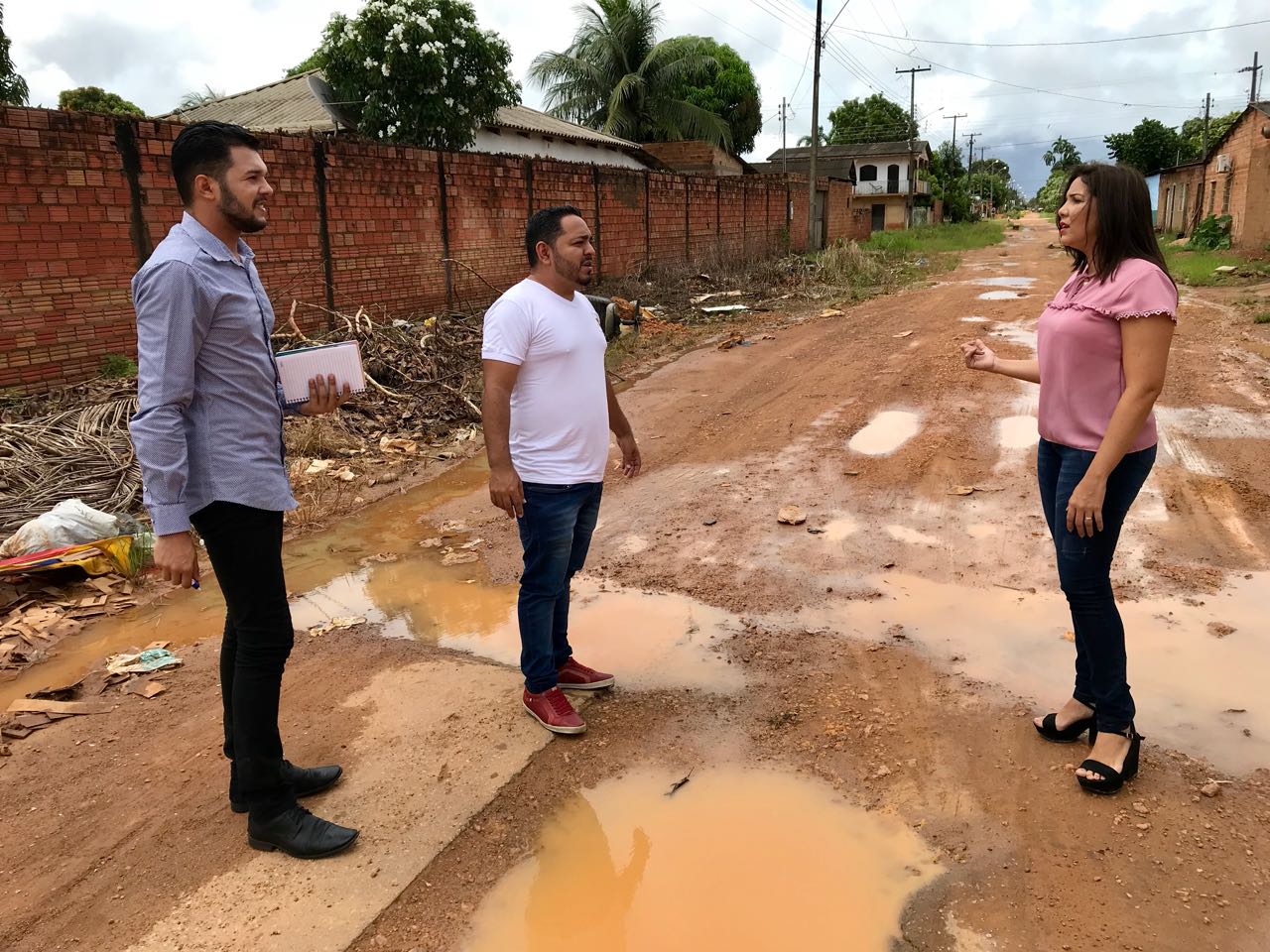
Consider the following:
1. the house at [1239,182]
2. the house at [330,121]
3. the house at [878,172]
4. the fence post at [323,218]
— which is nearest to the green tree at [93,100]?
the house at [330,121]

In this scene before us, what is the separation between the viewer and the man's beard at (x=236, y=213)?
226cm

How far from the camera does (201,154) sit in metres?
2.23

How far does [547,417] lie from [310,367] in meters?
0.77

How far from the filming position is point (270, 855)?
2.51m

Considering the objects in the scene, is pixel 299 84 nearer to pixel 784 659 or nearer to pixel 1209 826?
pixel 784 659

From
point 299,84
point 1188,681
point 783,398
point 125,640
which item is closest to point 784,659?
point 1188,681

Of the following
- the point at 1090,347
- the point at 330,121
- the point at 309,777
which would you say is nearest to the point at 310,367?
the point at 309,777

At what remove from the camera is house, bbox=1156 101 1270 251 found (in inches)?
881

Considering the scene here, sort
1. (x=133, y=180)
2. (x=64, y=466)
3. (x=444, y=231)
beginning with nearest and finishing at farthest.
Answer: (x=64, y=466)
(x=133, y=180)
(x=444, y=231)

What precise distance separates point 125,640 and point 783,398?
6.06 metres

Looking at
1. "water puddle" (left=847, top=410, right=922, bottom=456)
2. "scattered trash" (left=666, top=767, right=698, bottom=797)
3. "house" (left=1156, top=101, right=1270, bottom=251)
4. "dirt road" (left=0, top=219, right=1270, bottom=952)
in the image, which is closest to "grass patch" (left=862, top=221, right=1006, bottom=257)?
"house" (left=1156, top=101, right=1270, bottom=251)

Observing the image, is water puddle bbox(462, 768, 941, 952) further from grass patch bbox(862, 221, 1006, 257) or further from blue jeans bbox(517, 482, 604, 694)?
grass patch bbox(862, 221, 1006, 257)

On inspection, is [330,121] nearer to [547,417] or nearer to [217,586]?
[217,586]

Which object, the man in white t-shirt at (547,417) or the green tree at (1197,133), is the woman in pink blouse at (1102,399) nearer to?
the man in white t-shirt at (547,417)
